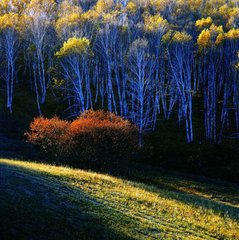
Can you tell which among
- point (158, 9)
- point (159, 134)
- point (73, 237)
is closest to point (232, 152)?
point (159, 134)

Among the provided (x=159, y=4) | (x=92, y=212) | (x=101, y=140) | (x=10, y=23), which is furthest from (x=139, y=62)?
(x=159, y=4)

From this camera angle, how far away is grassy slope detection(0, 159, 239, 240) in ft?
42.4

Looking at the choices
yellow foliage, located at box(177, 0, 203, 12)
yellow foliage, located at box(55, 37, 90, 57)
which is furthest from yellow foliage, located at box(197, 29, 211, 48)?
yellow foliage, located at box(177, 0, 203, 12)

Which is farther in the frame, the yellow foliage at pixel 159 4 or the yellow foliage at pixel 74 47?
the yellow foliage at pixel 159 4

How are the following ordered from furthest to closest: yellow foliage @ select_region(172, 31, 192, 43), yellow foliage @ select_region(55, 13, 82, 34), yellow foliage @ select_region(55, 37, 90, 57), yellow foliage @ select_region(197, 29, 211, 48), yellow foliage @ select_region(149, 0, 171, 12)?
yellow foliage @ select_region(149, 0, 171, 12), yellow foliage @ select_region(55, 13, 82, 34), yellow foliage @ select_region(197, 29, 211, 48), yellow foliage @ select_region(172, 31, 192, 43), yellow foliage @ select_region(55, 37, 90, 57)

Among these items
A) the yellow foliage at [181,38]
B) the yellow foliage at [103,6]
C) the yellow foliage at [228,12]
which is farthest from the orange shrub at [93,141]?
the yellow foliage at [228,12]

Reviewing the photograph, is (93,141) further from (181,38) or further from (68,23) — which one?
(68,23)

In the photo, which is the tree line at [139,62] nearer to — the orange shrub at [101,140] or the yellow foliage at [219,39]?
the yellow foliage at [219,39]

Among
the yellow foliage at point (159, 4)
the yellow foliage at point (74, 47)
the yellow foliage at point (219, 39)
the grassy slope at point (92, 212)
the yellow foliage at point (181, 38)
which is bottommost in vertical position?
the grassy slope at point (92, 212)

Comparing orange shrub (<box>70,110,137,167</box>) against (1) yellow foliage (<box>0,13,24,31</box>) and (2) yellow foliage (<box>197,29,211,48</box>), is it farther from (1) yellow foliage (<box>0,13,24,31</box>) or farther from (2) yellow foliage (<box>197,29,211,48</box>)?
(1) yellow foliage (<box>0,13,24,31</box>)

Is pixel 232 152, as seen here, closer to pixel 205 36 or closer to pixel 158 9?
pixel 205 36

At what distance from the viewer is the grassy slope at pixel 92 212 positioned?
12914mm

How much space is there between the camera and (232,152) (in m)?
48.4

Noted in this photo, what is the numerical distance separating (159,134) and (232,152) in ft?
40.2
